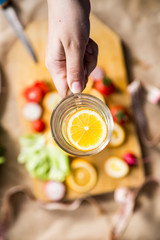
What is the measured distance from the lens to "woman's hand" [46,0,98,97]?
1.00 metres

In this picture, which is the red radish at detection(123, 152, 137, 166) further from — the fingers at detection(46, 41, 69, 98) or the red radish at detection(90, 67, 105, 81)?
the fingers at detection(46, 41, 69, 98)

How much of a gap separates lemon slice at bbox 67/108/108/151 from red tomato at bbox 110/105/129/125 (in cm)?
48

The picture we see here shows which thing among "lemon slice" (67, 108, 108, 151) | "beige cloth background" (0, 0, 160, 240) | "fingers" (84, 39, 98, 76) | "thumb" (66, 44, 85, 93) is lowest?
"beige cloth background" (0, 0, 160, 240)

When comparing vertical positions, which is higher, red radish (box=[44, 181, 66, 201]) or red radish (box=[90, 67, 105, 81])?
red radish (box=[90, 67, 105, 81])

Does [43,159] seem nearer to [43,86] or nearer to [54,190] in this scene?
[54,190]

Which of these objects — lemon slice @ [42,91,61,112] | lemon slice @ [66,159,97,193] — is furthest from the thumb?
lemon slice @ [66,159,97,193]

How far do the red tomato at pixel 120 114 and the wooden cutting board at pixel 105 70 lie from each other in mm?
37

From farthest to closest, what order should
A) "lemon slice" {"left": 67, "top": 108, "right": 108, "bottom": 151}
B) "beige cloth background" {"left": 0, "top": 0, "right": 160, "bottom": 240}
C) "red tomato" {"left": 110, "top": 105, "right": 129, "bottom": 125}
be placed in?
"beige cloth background" {"left": 0, "top": 0, "right": 160, "bottom": 240}
"red tomato" {"left": 110, "top": 105, "right": 129, "bottom": 125}
"lemon slice" {"left": 67, "top": 108, "right": 108, "bottom": 151}

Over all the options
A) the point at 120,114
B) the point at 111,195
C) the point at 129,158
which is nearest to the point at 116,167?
the point at 129,158

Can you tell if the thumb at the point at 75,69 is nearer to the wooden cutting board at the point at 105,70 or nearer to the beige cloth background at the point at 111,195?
the wooden cutting board at the point at 105,70

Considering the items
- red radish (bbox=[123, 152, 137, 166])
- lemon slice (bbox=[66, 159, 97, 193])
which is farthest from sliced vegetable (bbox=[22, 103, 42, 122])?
red radish (bbox=[123, 152, 137, 166])

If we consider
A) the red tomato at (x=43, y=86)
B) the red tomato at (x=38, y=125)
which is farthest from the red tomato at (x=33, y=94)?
the red tomato at (x=38, y=125)

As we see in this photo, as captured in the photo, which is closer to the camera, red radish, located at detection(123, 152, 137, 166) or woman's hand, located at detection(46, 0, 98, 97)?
woman's hand, located at detection(46, 0, 98, 97)

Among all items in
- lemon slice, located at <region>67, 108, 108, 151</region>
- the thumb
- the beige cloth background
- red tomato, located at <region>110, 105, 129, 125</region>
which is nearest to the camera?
the thumb
